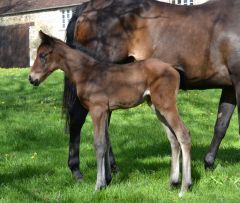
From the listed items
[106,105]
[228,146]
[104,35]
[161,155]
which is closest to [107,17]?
[104,35]

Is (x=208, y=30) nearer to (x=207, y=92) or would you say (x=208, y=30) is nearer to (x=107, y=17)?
(x=107, y=17)

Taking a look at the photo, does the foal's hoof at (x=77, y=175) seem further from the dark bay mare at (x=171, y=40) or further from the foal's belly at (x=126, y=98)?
the foal's belly at (x=126, y=98)

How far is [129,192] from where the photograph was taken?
5816mm

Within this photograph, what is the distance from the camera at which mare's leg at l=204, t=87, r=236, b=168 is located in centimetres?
739

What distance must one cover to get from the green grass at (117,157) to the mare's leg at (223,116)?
A: 7.8 inches

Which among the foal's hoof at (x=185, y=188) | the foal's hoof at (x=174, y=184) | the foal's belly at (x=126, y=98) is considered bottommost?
the foal's hoof at (x=174, y=184)

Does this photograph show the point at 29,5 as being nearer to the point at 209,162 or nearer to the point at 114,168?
the point at 114,168

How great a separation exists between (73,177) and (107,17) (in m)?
2.29

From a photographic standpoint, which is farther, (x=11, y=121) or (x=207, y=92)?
(x=207, y=92)

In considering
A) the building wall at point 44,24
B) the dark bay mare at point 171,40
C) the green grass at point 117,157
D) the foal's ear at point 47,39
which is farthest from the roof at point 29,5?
the foal's ear at point 47,39

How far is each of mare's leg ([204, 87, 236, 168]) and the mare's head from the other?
2.71 meters

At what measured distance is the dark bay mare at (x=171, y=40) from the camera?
6723 mm

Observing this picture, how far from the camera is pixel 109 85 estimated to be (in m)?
5.86

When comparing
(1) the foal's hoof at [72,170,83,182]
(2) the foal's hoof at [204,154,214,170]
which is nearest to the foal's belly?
(1) the foal's hoof at [72,170,83,182]
